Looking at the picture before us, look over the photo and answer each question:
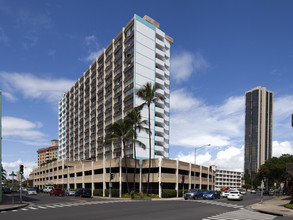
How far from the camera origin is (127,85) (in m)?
74.7

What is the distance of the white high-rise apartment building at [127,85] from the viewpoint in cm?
7338

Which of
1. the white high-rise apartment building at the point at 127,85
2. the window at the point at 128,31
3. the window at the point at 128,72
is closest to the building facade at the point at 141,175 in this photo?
the white high-rise apartment building at the point at 127,85

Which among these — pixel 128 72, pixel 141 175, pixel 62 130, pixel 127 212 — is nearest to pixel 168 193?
pixel 141 175

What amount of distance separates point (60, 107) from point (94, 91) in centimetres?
5231

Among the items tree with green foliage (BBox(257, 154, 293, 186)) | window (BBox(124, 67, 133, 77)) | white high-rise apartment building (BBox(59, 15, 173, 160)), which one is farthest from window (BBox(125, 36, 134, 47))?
tree with green foliage (BBox(257, 154, 293, 186))

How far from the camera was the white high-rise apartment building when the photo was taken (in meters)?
73.4

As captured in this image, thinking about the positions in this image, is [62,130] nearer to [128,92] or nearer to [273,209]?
[128,92]

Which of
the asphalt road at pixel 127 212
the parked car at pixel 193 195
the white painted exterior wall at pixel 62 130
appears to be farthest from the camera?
the white painted exterior wall at pixel 62 130

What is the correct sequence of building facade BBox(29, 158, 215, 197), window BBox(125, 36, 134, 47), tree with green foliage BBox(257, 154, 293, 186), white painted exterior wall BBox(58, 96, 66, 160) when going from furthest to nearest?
white painted exterior wall BBox(58, 96, 66, 160) → tree with green foliage BBox(257, 154, 293, 186) → window BBox(125, 36, 134, 47) → building facade BBox(29, 158, 215, 197)

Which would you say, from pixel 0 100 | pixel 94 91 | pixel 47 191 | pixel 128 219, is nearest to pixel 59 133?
pixel 94 91

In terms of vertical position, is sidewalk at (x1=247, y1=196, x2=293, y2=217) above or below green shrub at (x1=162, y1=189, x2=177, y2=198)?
above

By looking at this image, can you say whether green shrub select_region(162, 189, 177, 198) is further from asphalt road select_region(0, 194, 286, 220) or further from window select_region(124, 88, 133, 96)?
window select_region(124, 88, 133, 96)

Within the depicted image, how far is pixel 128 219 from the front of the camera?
17.2 m

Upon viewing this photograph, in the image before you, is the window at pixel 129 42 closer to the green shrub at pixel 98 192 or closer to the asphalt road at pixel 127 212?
the green shrub at pixel 98 192
